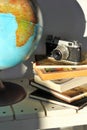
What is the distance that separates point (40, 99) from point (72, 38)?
1.25 ft

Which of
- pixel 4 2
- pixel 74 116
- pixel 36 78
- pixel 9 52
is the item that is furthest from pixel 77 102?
pixel 4 2

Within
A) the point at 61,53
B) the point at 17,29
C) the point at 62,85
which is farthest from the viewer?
the point at 61,53

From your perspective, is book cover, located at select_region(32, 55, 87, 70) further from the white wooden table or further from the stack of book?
the white wooden table

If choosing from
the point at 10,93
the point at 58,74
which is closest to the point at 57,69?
the point at 58,74

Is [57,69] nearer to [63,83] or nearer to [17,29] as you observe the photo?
[63,83]

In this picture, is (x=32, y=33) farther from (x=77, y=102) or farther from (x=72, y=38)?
(x=72, y=38)

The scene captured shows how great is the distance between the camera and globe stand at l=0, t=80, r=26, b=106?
3.59ft

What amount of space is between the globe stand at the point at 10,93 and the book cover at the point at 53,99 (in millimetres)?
44

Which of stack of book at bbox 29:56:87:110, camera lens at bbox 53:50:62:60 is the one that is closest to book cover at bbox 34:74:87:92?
stack of book at bbox 29:56:87:110

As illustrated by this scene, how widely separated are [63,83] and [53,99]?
0.22 ft

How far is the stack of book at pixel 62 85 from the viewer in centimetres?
110

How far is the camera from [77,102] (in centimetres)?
110

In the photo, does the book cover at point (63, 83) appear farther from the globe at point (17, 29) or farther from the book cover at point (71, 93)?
the globe at point (17, 29)

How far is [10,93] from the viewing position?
3.74ft
